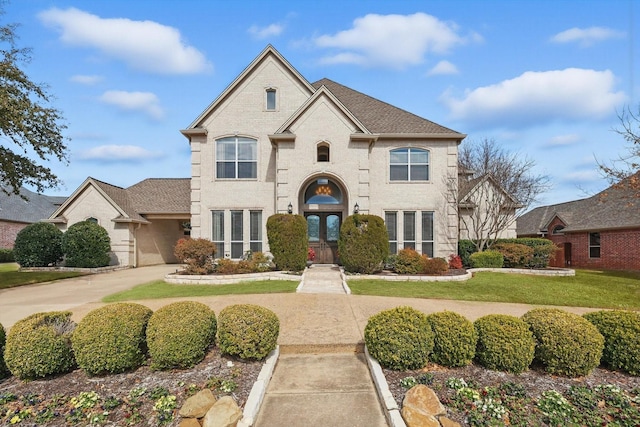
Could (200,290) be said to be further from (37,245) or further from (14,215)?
(14,215)

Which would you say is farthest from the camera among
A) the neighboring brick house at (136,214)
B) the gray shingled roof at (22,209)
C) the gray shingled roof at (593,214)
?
the gray shingled roof at (22,209)

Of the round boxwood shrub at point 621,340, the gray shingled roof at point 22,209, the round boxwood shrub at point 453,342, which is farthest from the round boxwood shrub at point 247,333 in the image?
the gray shingled roof at point 22,209

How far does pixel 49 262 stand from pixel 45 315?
740 inches

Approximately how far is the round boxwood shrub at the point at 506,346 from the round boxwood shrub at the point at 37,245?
930 inches

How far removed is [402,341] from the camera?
5.54 metres

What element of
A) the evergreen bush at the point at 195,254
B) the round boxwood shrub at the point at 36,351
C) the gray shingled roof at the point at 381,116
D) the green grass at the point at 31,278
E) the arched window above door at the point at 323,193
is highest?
the gray shingled roof at the point at 381,116

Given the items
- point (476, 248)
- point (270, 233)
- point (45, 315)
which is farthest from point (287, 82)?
point (45, 315)

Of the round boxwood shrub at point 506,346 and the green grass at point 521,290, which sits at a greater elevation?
the round boxwood shrub at point 506,346

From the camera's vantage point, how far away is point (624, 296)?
1221 centimetres

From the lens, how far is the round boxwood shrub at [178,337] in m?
5.38

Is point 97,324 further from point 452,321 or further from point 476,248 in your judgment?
point 476,248

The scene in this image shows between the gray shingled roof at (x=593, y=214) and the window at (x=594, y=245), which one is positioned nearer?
the gray shingled roof at (x=593, y=214)

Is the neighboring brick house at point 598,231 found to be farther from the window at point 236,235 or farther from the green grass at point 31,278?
the green grass at point 31,278

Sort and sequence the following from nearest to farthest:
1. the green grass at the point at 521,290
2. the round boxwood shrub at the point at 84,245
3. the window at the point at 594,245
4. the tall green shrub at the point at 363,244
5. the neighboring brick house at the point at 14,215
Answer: the green grass at the point at 521,290, the tall green shrub at the point at 363,244, the round boxwood shrub at the point at 84,245, the window at the point at 594,245, the neighboring brick house at the point at 14,215
